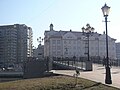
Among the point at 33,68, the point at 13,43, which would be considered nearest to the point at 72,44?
the point at 13,43

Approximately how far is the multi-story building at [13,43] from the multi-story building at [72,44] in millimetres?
25949

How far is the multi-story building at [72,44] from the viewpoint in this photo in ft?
468

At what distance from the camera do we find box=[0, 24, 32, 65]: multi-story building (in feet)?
547

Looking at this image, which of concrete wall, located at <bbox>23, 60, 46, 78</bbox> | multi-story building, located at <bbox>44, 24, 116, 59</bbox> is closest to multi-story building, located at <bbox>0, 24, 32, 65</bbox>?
multi-story building, located at <bbox>44, 24, 116, 59</bbox>

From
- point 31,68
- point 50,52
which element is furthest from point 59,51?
point 31,68

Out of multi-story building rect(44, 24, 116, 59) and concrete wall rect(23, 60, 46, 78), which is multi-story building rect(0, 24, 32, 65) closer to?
multi-story building rect(44, 24, 116, 59)

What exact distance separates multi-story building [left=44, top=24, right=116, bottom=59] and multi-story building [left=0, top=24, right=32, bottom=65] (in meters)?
25.9

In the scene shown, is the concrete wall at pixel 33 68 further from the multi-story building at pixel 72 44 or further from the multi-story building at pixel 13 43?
the multi-story building at pixel 13 43

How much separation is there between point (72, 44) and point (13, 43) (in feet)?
134

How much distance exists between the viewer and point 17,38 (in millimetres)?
173500

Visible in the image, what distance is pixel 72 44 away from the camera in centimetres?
14650

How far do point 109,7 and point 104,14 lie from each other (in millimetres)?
647

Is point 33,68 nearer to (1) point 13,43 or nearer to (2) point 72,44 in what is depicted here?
(2) point 72,44

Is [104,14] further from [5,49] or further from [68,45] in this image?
[5,49]
